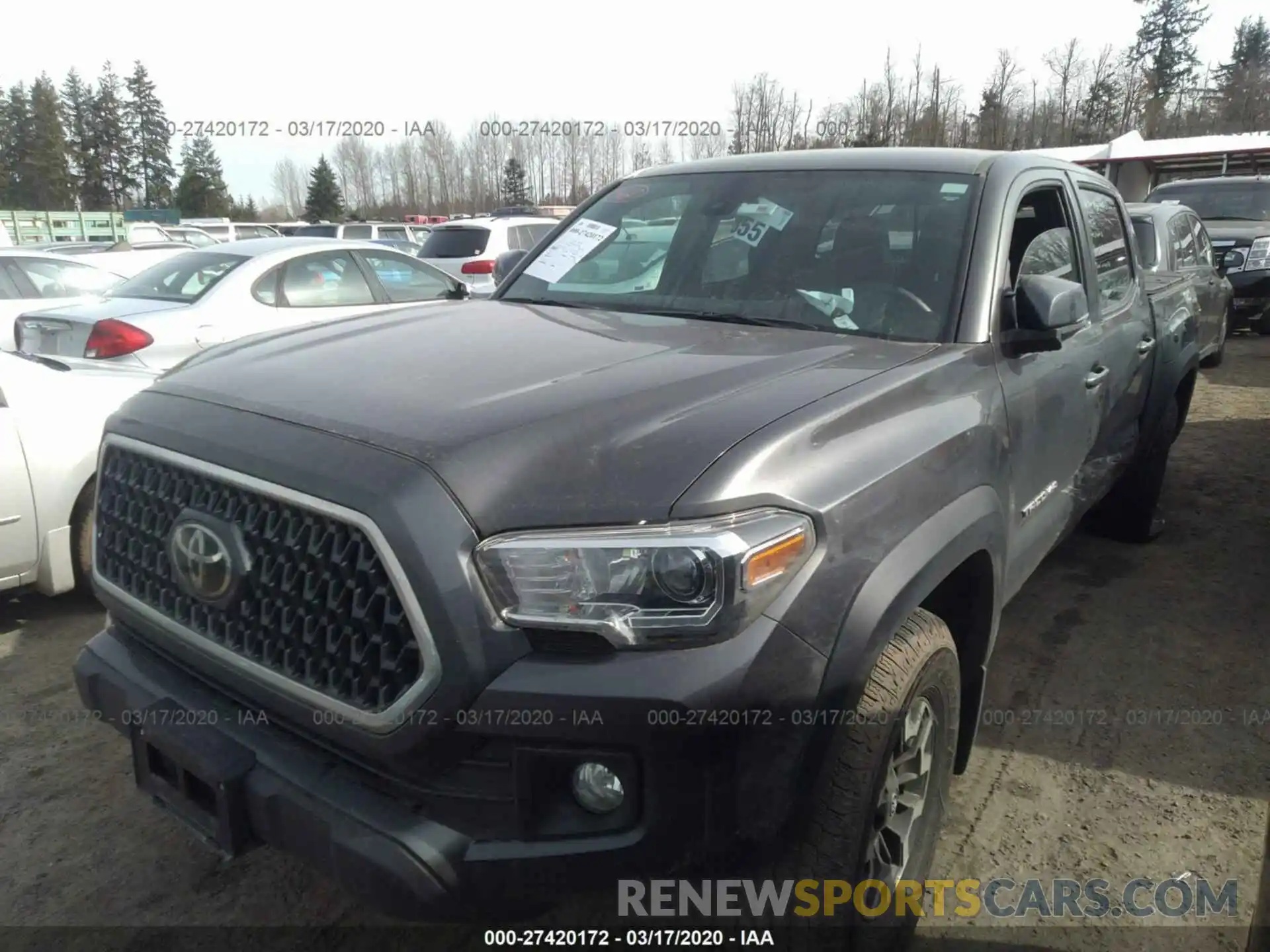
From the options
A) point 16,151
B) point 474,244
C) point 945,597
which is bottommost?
point 945,597

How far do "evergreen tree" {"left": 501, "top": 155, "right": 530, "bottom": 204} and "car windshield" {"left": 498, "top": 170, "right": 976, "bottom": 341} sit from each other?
5426cm

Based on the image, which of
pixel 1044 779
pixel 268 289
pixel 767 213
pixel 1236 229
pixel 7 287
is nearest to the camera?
pixel 1044 779

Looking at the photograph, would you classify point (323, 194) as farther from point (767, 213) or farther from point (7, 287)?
point (767, 213)

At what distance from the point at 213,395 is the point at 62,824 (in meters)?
1.59

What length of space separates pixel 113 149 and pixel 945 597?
72372 mm

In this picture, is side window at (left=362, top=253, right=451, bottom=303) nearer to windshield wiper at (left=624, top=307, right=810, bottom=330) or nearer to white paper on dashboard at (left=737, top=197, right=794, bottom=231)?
white paper on dashboard at (left=737, top=197, right=794, bottom=231)

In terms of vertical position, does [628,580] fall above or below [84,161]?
below

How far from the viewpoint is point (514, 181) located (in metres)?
56.0

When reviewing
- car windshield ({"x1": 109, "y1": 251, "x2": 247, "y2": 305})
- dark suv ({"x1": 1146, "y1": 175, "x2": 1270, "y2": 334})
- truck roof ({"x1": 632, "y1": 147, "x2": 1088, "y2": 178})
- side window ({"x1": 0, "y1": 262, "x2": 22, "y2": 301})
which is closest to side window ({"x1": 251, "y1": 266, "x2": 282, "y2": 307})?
car windshield ({"x1": 109, "y1": 251, "x2": 247, "y2": 305})

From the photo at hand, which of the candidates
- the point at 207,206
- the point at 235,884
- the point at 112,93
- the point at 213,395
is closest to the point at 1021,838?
the point at 235,884

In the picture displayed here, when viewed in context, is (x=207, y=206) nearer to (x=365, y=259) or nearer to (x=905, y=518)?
(x=365, y=259)

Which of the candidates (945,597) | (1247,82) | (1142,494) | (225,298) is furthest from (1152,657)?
(1247,82)

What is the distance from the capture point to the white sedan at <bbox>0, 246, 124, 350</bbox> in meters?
8.62

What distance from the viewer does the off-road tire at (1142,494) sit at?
4.62m
